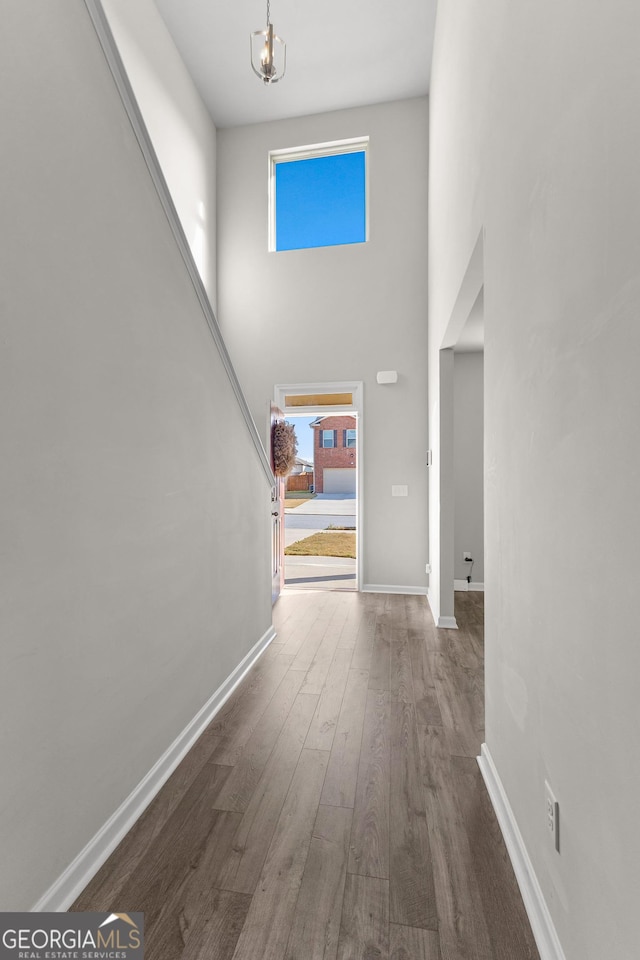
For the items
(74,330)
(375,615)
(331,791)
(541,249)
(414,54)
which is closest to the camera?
(541,249)

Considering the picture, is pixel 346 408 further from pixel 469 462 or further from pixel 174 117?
pixel 174 117

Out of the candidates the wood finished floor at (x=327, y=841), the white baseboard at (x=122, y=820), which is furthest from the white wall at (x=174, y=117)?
the wood finished floor at (x=327, y=841)

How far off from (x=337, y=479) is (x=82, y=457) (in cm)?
969

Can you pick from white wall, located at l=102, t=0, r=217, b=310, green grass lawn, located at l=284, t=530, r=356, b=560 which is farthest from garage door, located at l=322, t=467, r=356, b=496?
white wall, located at l=102, t=0, r=217, b=310

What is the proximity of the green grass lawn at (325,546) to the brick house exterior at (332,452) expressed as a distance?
2.21 metres

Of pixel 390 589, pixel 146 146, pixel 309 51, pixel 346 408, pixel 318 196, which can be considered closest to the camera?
pixel 146 146

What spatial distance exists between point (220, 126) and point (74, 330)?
220 inches

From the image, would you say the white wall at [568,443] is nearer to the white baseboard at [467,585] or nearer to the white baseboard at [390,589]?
the white baseboard at [390,589]

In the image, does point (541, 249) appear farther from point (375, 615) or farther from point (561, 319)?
point (375, 615)

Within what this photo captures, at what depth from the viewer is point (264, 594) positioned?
10.7 ft

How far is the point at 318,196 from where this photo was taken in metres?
5.40

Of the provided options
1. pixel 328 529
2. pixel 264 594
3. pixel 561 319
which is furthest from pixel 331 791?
pixel 328 529

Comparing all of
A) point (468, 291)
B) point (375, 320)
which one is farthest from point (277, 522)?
point (468, 291)

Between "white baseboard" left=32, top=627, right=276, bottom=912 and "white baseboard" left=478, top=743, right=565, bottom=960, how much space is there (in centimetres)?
124
